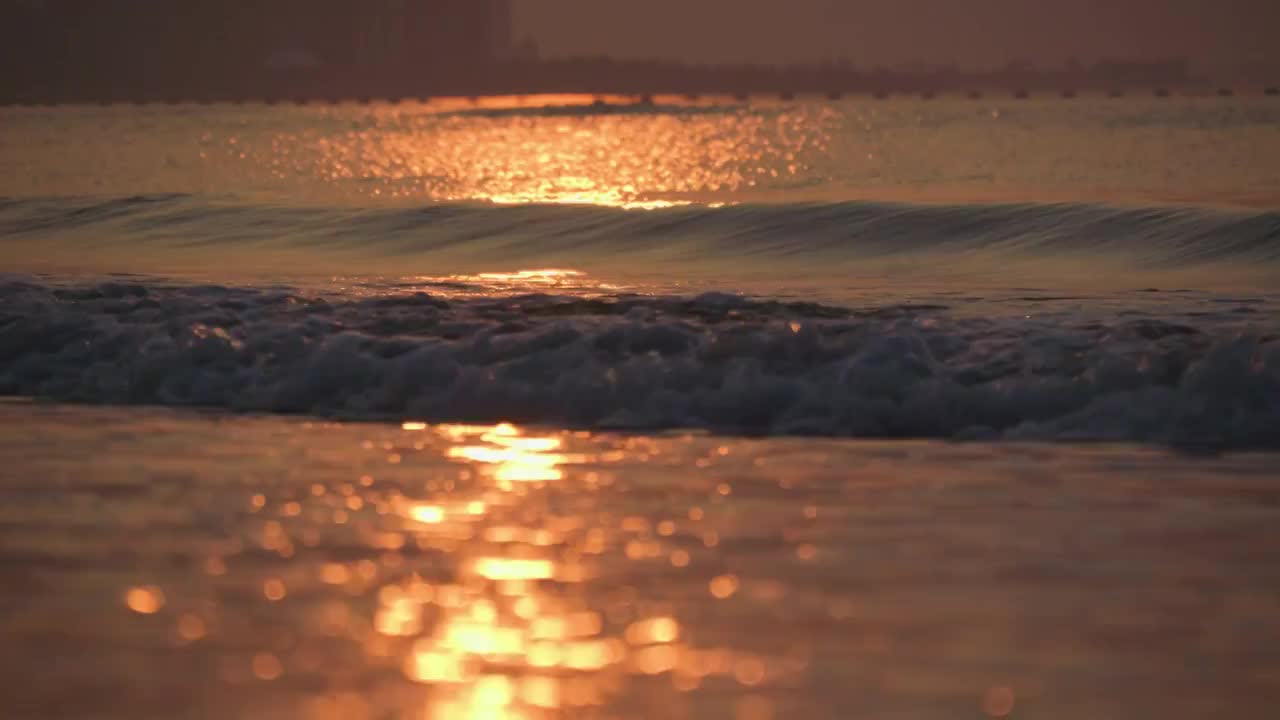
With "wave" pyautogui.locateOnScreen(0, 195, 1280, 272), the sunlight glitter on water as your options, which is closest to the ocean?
the sunlight glitter on water

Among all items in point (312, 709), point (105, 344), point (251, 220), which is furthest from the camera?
point (251, 220)

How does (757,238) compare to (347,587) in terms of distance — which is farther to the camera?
(757,238)

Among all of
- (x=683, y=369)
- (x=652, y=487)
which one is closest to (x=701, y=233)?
(x=683, y=369)

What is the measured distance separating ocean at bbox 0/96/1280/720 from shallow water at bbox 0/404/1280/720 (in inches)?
0.9

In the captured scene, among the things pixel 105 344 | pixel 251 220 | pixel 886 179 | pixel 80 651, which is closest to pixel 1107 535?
pixel 80 651

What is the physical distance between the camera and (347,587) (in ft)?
19.6

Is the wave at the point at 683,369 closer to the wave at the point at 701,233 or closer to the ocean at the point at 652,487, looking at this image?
the ocean at the point at 652,487

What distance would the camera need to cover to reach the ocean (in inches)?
198

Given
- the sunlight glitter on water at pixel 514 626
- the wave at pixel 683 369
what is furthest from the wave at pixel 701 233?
the sunlight glitter on water at pixel 514 626

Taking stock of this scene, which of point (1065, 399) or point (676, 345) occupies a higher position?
point (676, 345)

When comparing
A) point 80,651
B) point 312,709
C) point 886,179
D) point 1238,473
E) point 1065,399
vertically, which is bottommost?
point 312,709

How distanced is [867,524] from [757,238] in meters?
18.2

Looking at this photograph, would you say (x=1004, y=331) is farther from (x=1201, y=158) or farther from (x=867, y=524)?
(x=1201, y=158)

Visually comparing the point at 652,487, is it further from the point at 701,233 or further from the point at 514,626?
the point at 701,233
